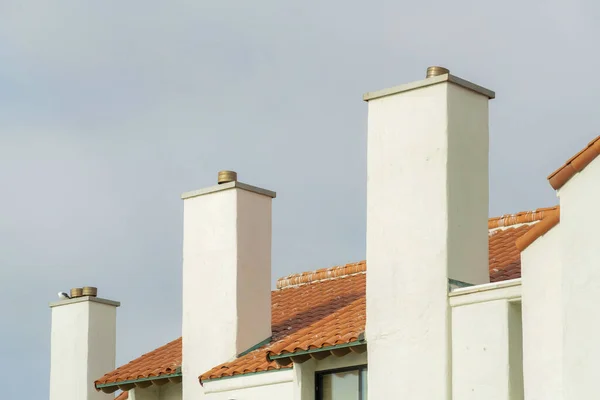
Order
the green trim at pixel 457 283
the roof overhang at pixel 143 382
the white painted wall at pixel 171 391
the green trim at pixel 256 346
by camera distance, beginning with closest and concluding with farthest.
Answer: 1. the green trim at pixel 457 283
2. the green trim at pixel 256 346
3. the roof overhang at pixel 143 382
4. the white painted wall at pixel 171 391

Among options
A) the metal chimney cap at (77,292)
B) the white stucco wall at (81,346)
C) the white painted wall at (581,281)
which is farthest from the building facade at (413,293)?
the metal chimney cap at (77,292)

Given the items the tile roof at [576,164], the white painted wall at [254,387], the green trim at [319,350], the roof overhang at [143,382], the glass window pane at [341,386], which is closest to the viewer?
the tile roof at [576,164]

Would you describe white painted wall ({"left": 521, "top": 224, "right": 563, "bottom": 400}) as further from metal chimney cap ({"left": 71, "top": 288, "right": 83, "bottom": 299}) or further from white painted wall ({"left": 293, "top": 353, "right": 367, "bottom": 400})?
metal chimney cap ({"left": 71, "top": 288, "right": 83, "bottom": 299})

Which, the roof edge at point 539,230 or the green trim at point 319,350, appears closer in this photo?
the roof edge at point 539,230

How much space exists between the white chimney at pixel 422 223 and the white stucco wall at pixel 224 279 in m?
4.44

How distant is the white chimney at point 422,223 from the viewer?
2155 cm

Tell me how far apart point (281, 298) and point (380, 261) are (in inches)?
312

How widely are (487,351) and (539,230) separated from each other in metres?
2.05

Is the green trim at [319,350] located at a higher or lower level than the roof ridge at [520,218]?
lower

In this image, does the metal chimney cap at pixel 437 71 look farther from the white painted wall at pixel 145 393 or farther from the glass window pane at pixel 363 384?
the white painted wall at pixel 145 393

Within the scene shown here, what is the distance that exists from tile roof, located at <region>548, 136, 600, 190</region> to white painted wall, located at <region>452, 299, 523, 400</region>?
2540 millimetres

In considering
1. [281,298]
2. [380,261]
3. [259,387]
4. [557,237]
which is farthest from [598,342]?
[281,298]

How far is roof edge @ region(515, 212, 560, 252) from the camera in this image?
19406mm

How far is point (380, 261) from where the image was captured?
22.5 metres
